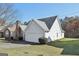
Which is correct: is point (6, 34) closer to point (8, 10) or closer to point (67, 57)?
point (8, 10)

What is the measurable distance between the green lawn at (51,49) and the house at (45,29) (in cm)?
10

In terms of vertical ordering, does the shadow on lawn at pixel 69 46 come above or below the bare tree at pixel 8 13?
below

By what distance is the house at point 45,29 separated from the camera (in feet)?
23.9

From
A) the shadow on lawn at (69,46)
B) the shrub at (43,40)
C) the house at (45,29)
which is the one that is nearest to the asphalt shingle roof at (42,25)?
the house at (45,29)

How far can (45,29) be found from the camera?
7293 millimetres

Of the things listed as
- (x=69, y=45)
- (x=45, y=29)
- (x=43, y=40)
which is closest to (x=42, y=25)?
(x=45, y=29)

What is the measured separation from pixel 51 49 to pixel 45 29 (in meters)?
0.30

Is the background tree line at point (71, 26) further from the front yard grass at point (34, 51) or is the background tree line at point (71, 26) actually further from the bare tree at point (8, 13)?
the bare tree at point (8, 13)

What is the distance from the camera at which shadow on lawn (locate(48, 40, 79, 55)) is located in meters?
7.29

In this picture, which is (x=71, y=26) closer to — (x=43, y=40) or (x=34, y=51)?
(x=43, y=40)

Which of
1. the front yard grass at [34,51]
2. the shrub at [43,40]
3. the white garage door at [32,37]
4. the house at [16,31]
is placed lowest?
the front yard grass at [34,51]

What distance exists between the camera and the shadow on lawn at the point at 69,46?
287 inches

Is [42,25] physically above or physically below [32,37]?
above

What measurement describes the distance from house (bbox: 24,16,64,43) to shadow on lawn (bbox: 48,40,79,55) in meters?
0.09
